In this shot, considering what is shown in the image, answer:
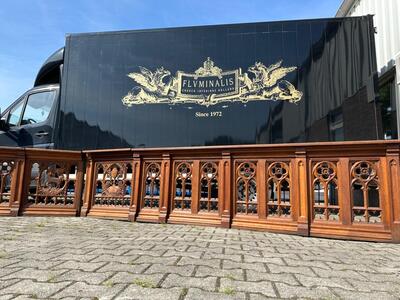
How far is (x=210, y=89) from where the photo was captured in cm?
574

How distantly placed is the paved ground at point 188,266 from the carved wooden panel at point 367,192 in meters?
0.36

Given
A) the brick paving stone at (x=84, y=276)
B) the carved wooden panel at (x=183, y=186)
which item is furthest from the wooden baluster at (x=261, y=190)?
the brick paving stone at (x=84, y=276)

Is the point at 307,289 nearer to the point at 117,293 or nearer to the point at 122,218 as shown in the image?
the point at 117,293

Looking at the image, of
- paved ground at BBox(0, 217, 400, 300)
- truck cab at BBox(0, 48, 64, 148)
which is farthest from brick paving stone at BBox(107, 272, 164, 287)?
truck cab at BBox(0, 48, 64, 148)

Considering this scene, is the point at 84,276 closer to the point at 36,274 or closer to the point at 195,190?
the point at 36,274

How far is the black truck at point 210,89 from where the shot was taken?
5301mm

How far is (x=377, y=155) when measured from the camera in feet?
11.7

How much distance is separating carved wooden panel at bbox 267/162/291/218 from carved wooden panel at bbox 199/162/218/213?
756 millimetres

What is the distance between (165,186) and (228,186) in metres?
0.96

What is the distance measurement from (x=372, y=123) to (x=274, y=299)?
177 inches

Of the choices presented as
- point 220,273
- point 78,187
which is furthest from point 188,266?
point 78,187

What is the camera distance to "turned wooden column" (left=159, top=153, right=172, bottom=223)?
436 centimetres

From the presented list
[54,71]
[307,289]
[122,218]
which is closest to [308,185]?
[307,289]

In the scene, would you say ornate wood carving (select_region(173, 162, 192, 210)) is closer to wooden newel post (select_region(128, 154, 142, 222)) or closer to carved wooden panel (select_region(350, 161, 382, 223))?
wooden newel post (select_region(128, 154, 142, 222))
